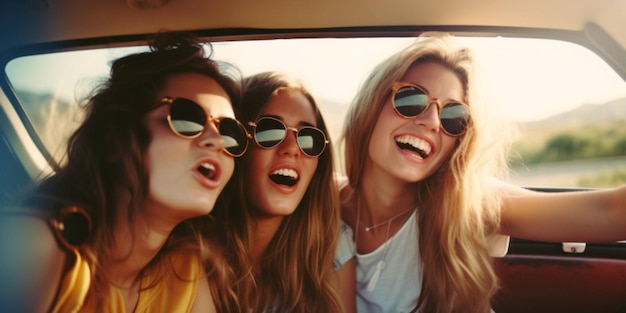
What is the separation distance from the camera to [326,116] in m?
1.67

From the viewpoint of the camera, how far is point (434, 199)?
5.90ft

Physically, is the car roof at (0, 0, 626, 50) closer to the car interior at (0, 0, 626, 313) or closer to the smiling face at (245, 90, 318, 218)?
the car interior at (0, 0, 626, 313)

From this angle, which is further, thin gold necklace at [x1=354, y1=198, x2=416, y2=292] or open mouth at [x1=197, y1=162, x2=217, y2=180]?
thin gold necklace at [x1=354, y1=198, x2=416, y2=292]

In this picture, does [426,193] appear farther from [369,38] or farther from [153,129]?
[153,129]

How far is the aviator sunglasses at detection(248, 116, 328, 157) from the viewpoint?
1488 mm

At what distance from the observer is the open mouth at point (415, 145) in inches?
65.6

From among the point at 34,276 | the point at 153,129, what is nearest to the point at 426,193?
the point at 153,129

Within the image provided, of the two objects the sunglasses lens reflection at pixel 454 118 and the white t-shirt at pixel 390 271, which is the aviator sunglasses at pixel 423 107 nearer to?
the sunglasses lens reflection at pixel 454 118

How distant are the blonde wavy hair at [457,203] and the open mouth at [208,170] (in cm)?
74

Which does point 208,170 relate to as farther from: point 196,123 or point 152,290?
point 152,290

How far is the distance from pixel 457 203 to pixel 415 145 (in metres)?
0.30

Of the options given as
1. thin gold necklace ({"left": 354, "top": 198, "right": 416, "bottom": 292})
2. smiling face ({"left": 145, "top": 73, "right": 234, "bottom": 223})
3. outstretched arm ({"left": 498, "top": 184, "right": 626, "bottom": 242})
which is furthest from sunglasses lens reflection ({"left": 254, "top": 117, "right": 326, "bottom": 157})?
outstretched arm ({"left": 498, "top": 184, "right": 626, "bottom": 242})

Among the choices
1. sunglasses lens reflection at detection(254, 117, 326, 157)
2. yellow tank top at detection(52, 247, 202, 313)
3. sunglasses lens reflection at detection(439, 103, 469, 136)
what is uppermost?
sunglasses lens reflection at detection(439, 103, 469, 136)

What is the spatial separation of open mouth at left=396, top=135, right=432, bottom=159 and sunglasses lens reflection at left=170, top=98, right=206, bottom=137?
74 cm
